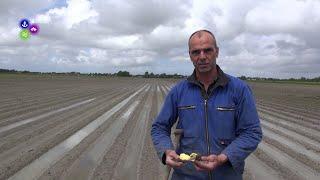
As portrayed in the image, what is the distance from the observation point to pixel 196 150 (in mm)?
3186

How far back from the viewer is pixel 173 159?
311 cm

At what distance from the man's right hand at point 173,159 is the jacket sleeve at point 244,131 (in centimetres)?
29

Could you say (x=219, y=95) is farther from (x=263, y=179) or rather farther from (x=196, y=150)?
(x=263, y=179)

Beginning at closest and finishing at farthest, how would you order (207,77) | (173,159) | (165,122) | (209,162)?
(209,162), (173,159), (207,77), (165,122)

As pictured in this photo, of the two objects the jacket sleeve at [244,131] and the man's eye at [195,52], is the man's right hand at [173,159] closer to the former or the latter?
the jacket sleeve at [244,131]

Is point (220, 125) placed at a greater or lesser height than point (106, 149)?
greater

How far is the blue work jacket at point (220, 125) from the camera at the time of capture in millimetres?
3145

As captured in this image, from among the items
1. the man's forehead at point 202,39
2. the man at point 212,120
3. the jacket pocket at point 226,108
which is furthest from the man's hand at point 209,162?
the man's forehead at point 202,39

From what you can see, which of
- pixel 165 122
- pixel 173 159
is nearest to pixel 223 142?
pixel 173 159

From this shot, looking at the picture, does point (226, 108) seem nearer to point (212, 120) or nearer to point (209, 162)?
point (212, 120)

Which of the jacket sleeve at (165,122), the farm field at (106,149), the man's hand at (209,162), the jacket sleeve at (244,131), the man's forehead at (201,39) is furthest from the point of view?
the farm field at (106,149)

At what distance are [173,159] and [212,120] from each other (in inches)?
14.0

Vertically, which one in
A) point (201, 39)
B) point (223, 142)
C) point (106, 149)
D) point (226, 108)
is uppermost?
point (201, 39)

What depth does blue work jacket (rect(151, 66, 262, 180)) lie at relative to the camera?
3.14 meters
